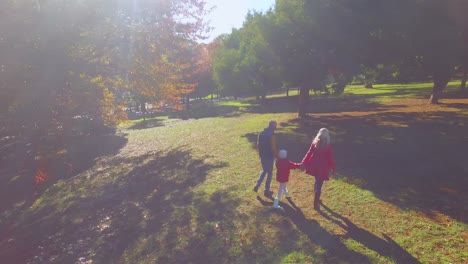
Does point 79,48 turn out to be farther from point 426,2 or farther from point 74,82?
point 426,2

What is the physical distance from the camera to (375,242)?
5.35 m

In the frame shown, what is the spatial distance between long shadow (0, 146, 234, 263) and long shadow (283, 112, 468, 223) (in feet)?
13.1

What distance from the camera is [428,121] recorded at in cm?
1455

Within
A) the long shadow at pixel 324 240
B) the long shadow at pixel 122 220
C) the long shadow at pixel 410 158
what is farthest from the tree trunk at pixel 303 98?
the long shadow at pixel 324 240

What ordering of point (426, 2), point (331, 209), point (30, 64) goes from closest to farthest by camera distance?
point (331, 209)
point (30, 64)
point (426, 2)

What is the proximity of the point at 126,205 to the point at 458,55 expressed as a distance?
44.8ft

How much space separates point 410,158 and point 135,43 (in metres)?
10.5

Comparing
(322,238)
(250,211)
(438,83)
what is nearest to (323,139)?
(322,238)

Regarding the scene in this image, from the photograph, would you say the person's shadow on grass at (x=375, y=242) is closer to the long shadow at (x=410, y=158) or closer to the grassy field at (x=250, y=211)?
the grassy field at (x=250, y=211)

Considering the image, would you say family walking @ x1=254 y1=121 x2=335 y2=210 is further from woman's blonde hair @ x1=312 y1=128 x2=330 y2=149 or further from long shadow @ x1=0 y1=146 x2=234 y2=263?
long shadow @ x1=0 y1=146 x2=234 y2=263

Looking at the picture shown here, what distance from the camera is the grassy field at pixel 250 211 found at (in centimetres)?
541

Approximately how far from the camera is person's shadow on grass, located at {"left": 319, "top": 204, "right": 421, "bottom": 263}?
4.90 metres

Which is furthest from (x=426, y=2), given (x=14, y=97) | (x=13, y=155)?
(x=13, y=155)

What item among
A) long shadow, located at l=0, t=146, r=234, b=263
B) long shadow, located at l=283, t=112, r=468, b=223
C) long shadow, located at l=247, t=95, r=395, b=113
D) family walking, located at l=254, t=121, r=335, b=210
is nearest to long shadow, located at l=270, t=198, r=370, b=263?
family walking, located at l=254, t=121, r=335, b=210
